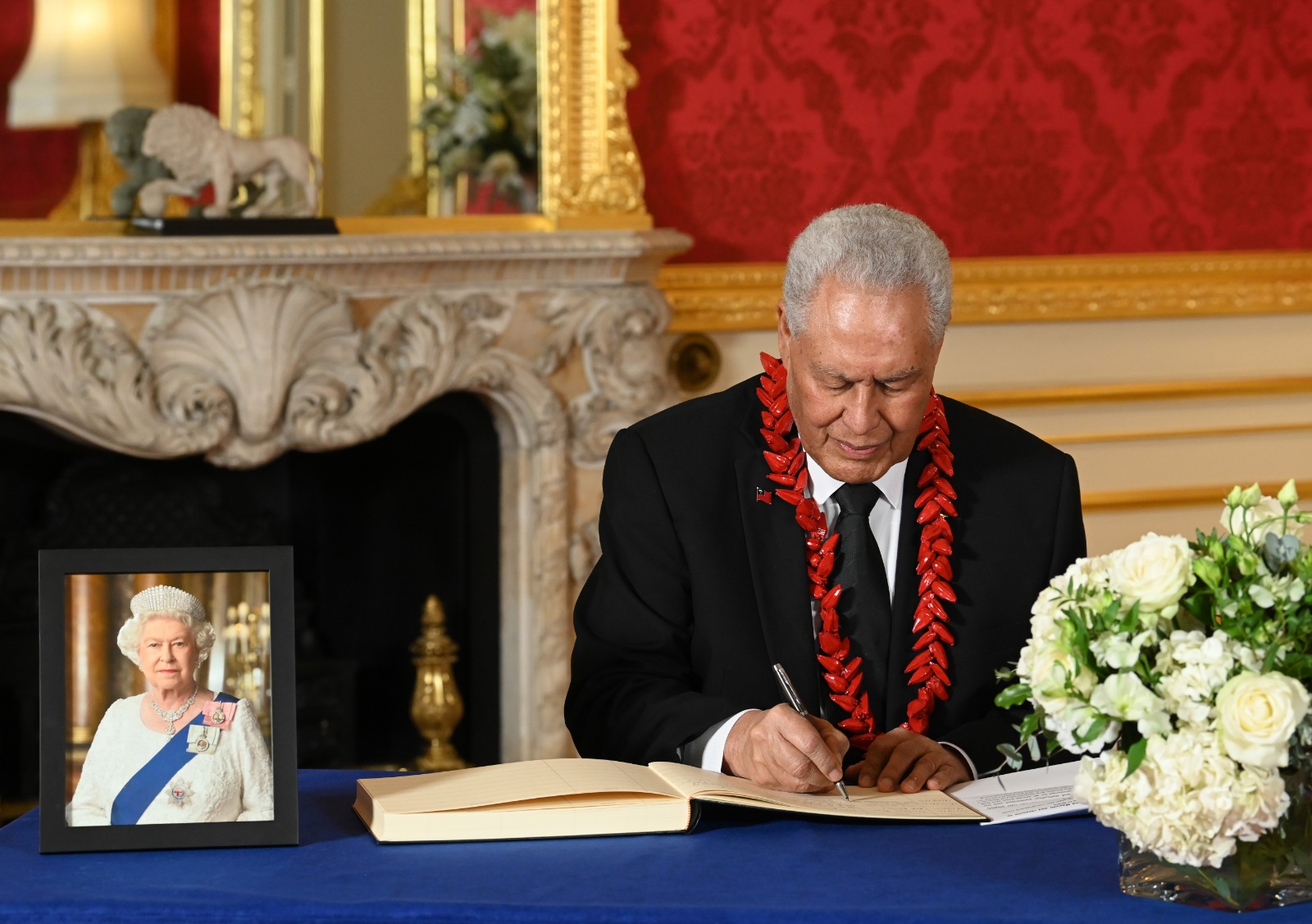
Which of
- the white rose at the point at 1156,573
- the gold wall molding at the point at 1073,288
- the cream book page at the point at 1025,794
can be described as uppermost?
the gold wall molding at the point at 1073,288

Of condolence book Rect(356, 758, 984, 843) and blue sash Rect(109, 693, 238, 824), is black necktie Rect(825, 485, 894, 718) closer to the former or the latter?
condolence book Rect(356, 758, 984, 843)

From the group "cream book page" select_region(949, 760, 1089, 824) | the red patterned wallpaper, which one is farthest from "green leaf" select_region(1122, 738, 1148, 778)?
the red patterned wallpaper

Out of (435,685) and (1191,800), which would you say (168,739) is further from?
(435,685)

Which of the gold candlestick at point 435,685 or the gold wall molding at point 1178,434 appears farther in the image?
the gold wall molding at point 1178,434

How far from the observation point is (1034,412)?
468cm

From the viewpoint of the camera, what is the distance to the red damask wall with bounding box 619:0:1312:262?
14.4 feet

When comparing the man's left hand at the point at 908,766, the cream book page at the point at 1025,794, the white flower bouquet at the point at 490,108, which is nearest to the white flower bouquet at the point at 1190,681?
the cream book page at the point at 1025,794

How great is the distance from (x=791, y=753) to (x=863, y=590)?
52 centimetres

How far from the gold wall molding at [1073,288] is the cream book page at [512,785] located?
2.64 meters

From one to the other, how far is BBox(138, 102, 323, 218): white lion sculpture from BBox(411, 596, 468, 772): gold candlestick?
118 cm

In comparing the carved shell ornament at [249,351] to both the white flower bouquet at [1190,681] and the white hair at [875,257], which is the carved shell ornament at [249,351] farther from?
the white flower bouquet at [1190,681]

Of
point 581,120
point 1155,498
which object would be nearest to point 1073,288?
point 1155,498

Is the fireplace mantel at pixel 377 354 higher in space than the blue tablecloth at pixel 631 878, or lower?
higher

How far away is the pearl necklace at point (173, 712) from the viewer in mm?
1572
